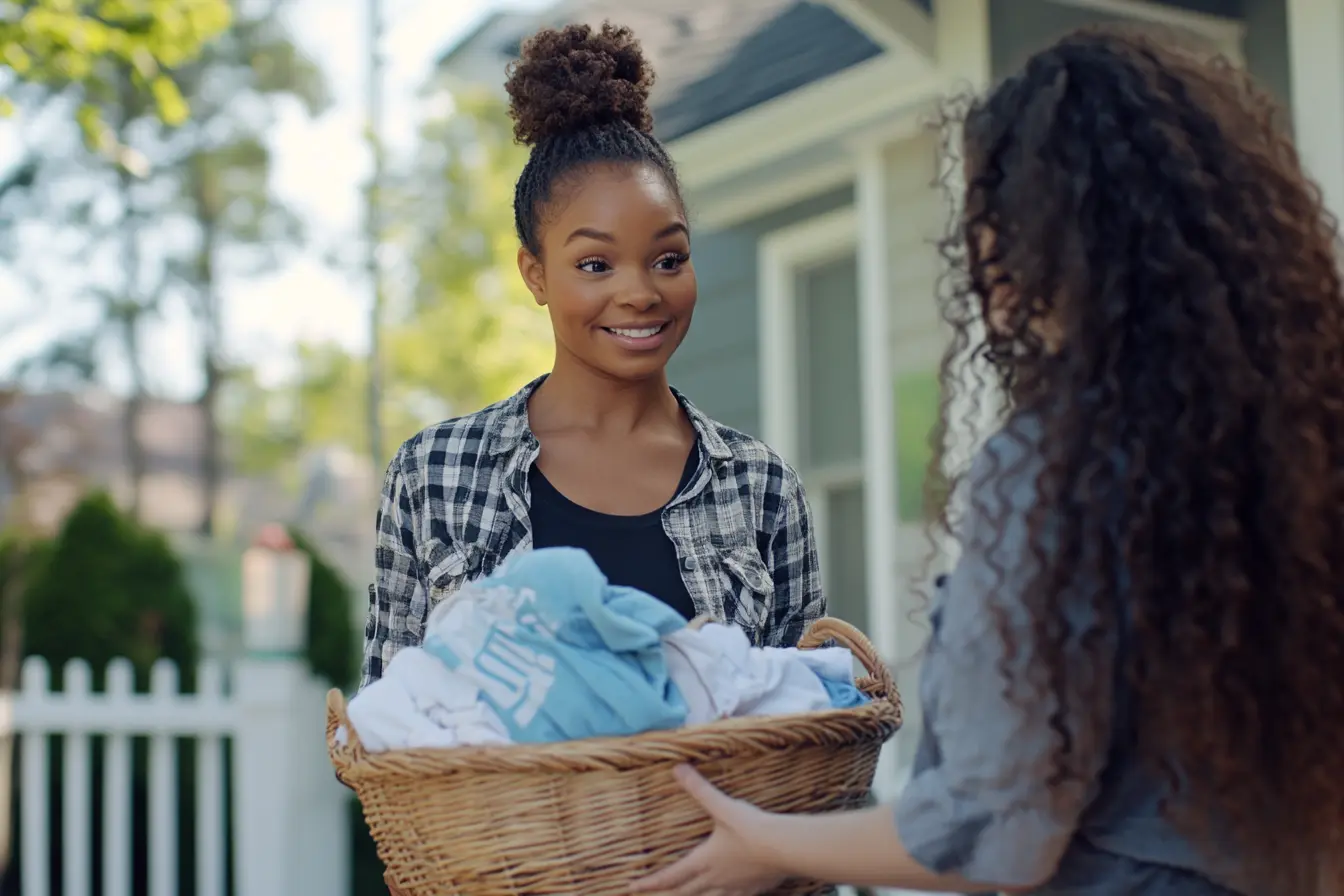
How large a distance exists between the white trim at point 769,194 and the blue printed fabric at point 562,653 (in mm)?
4569

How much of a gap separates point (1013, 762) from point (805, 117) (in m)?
4.55

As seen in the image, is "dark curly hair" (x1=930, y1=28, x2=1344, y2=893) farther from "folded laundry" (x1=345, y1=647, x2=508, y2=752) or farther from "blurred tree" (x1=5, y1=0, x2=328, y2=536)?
"blurred tree" (x1=5, y1=0, x2=328, y2=536)

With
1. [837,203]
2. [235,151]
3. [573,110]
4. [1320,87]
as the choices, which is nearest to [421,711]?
[573,110]

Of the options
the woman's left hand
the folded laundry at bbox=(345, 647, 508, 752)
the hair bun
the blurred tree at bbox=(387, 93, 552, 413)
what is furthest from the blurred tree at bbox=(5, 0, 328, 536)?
the woman's left hand

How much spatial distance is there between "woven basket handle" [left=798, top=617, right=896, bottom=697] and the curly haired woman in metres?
0.38

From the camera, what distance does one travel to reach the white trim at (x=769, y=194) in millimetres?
6246

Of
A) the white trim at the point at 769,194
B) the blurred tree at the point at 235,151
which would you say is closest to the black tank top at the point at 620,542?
the white trim at the point at 769,194

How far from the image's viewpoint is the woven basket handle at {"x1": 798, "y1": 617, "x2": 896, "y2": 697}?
196cm

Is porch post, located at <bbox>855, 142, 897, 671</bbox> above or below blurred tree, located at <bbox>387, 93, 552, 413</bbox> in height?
below

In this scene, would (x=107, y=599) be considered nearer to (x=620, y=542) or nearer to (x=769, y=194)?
(x=769, y=194)

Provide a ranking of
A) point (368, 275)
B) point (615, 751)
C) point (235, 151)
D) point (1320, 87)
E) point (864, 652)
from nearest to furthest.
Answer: point (615, 751)
point (864, 652)
point (1320, 87)
point (368, 275)
point (235, 151)

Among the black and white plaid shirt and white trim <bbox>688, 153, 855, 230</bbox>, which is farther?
white trim <bbox>688, 153, 855, 230</bbox>

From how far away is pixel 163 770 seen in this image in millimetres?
5902

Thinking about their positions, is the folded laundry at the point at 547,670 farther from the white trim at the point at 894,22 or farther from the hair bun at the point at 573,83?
the white trim at the point at 894,22
